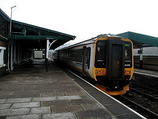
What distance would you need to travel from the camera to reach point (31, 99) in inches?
233

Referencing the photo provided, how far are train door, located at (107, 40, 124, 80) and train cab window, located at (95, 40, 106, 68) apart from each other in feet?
0.88

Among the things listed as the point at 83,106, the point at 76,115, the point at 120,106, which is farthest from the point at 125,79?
the point at 76,115

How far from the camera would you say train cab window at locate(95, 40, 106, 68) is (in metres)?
8.20

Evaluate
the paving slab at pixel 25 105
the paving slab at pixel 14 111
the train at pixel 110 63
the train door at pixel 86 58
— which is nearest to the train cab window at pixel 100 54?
the train at pixel 110 63

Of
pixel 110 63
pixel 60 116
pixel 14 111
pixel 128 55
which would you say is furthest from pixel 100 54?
pixel 14 111

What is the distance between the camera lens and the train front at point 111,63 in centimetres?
812

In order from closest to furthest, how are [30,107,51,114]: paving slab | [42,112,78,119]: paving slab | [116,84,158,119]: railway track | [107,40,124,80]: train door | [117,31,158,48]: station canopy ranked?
[42,112,78,119]: paving slab < [30,107,51,114]: paving slab < [116,84,158,119]: railway track < [107,40,124,80]: train door < [117,31,158,48]: station canopy

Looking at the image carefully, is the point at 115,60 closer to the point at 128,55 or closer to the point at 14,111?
the point at 128,55

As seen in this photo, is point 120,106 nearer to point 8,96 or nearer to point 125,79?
point 125,79

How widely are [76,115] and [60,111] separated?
0.54 metres

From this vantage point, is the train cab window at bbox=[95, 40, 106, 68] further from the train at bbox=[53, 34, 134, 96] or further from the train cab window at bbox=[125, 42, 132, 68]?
the train cab window at bbox=[125, 42, 132, 68]

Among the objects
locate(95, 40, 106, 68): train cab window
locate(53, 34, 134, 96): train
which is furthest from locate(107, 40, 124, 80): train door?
locate(95, 40, 106, 68): train cab window

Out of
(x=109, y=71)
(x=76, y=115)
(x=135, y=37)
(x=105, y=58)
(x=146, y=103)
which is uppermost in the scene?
(x=135, y=37)

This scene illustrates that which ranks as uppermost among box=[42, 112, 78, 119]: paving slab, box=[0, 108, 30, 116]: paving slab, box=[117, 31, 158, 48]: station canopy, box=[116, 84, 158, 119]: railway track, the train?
box=[117, 31, 158, 48]: station canopy
